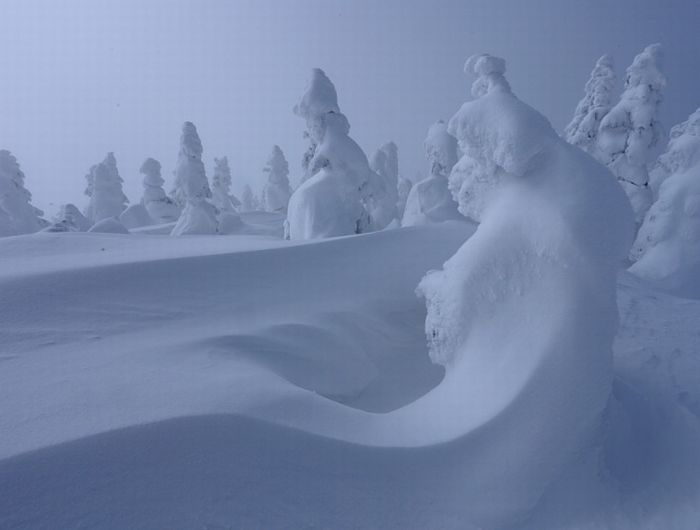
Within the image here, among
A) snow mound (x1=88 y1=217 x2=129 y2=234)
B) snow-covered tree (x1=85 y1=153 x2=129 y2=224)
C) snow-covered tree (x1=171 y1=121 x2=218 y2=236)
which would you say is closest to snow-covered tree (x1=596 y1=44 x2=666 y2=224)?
snow-covered tree (x1=171 y1=121 x2=218 y2=236)

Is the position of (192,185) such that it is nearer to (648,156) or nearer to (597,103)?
(597,103)

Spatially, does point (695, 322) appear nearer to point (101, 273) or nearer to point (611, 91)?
point (101, 273)

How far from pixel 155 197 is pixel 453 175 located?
93.2ft

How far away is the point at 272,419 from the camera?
280 cm

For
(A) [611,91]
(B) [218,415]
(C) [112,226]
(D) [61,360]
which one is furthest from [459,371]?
(A) [611,91]

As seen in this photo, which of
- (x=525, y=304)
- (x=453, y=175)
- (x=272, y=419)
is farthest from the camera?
(x=453, y=175)

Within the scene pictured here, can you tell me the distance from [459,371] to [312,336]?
1772 millimetres

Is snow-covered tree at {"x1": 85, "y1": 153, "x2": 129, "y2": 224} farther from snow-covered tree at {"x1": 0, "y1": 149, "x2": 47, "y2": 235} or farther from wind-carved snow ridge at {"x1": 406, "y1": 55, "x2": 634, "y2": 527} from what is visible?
wind-carved snow ridge at {"x1": 406, "y1": 55, "x2": 634, "y2": 527}

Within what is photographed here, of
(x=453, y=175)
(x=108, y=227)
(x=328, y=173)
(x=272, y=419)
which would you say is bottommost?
(x=108, y=227)

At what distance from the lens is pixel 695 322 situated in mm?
7020

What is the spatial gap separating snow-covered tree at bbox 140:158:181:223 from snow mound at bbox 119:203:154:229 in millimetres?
1001

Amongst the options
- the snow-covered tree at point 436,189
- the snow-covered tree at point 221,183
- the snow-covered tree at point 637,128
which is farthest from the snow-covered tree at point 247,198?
the snow-covered tree at point 637,128

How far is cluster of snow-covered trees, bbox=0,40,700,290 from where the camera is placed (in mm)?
11805

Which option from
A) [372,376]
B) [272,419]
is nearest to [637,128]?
[372,376]
